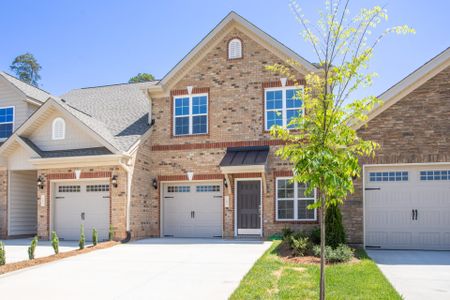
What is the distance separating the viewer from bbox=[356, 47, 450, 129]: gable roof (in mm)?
13617

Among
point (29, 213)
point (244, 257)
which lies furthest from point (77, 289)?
point (29, 213)

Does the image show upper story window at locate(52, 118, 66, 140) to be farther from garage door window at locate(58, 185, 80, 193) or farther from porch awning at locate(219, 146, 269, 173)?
porch awning at locate(219, 146, 269, 173)

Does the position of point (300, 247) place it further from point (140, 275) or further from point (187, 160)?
point (187, 160)

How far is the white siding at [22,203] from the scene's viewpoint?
59.8ft

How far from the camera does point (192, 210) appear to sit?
17.3m

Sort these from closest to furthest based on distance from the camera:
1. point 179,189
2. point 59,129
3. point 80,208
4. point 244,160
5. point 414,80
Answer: point 414,80 < point 244,160 < point 80,208 < point 59,129 < point 179,189

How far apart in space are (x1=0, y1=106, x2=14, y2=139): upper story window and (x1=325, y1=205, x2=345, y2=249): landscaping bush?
1518 cm

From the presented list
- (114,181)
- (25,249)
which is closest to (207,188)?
(114,181)

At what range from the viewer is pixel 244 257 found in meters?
11.7

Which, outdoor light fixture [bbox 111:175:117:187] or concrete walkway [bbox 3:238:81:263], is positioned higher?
outdoor light fixture [bbox 111:175:117:187]

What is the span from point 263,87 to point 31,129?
992 centimetres

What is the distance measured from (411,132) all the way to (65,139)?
13237mm

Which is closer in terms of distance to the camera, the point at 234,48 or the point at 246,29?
the point at 246,29

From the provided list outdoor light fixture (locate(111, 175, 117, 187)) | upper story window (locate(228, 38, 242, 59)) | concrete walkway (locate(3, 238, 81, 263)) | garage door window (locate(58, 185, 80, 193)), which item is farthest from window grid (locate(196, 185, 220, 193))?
upper story window (locate(228, 38, 242, 59))
